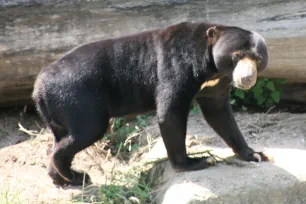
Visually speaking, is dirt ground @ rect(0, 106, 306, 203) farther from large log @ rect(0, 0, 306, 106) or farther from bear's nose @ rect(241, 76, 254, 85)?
bear's nose @ rect(241, 76, 254, 85)

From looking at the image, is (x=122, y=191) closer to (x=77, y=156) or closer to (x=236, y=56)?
(x=77, y=156)

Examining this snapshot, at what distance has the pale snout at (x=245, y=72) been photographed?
4.66 m

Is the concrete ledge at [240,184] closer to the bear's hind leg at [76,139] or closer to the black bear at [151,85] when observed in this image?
the black bear at [151,85]

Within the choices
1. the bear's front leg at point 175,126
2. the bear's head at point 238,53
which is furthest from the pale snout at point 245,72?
the bear's front leg at point 175,126

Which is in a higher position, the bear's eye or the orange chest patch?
the bear's eye

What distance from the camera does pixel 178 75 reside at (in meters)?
4.99

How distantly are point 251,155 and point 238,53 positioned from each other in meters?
1.06

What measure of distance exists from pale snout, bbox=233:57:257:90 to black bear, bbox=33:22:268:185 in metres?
0.03

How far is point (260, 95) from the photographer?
21.9 ft

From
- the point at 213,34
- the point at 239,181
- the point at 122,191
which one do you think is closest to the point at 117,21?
the point at 213,34

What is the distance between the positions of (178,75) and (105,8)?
1.46m

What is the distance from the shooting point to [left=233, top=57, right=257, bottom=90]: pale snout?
4.66m

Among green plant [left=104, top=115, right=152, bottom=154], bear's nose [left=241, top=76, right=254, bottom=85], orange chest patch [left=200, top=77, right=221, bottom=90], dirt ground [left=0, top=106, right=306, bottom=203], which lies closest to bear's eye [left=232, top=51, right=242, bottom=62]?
bear's nose [left=241, top=76, right=254, bottom=85]

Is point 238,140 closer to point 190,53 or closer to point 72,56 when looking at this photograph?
point 190,53
